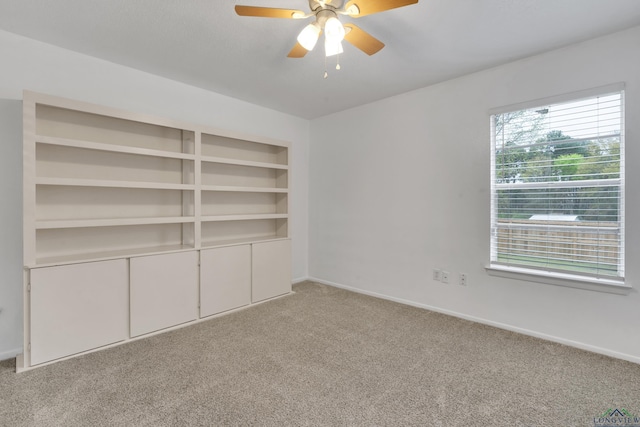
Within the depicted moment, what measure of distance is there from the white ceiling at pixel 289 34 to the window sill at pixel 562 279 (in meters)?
1.88

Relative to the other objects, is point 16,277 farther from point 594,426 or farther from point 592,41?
point 592,41

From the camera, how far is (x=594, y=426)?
1.57m

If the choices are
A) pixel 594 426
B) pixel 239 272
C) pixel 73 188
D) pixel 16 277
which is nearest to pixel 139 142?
pixel 73 188

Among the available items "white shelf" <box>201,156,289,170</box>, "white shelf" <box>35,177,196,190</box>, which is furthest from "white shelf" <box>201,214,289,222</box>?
"white shelf" <box>201,156,289,170</box>

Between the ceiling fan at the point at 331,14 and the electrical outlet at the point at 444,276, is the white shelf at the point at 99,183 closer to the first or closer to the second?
the ceiling fan at the point at 331,14

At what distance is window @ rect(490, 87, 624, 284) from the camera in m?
2.28

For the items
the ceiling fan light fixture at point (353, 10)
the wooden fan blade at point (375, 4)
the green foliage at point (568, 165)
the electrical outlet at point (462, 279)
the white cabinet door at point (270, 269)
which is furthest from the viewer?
the white cabinet door at point (270, 269)

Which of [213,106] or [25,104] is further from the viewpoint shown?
[213,106]

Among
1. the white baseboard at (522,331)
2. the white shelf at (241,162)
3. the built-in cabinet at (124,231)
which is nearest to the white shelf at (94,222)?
the built-in cabinet at (124,231)

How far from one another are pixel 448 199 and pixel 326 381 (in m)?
2.16

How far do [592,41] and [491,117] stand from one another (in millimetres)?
828

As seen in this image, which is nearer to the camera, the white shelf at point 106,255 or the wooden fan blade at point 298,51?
the wooden fan blade at point 298,51

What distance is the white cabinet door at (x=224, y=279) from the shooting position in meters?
3.03

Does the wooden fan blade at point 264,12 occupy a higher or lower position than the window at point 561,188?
higher
